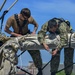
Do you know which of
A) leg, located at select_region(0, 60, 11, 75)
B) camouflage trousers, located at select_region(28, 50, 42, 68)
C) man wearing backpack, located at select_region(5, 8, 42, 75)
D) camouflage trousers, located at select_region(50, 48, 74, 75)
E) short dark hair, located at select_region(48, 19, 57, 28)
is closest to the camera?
short dark hair, located at select_region(48, 19, 57, 28)

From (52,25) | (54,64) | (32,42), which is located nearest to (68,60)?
(54,64)

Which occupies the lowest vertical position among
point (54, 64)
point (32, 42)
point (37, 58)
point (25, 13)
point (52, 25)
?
point (54, 64)

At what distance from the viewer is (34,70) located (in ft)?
30.9

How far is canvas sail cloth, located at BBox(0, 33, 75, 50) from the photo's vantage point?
8.38 meters

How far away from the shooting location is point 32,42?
27.9 feet

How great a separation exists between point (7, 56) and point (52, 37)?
1.03 m

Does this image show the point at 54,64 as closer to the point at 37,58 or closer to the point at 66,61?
the point at 66,61

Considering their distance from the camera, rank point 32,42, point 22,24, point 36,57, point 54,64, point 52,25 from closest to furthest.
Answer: point 52,25 → point 32,42 → point 22,24 → point 54,64 → point 36,57

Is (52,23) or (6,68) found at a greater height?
(52,23)

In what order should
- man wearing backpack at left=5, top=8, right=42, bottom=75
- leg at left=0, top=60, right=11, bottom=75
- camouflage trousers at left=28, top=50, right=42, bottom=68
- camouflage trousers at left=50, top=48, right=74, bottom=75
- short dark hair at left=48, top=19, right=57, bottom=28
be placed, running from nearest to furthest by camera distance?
short dark hair at left=48, top=19, right=57, bottom=28 → leg at left=0, top=60, right=11, bottom=75 → man wearing backpack at left=5, top=8, right=42, bottom=75 → camouflage trousers at left=50, top=48, right=74, bottom=75 → camouflage trousers at left=28, top=50, right=42, bottom=68

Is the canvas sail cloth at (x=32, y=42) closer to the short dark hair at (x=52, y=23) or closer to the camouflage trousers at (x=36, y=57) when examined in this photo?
the short dark hair at (x=52, y=23)

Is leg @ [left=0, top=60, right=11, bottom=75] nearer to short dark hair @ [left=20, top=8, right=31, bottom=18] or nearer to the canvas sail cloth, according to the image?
the canvas sail cloth

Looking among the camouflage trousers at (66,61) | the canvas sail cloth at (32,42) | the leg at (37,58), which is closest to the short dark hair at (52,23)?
the canvas sail cloth at (32,42)

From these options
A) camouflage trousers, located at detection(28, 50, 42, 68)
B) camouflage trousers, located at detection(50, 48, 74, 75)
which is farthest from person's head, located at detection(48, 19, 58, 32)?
camouflage trousers, located at detection(28, 50, 42, 68)
